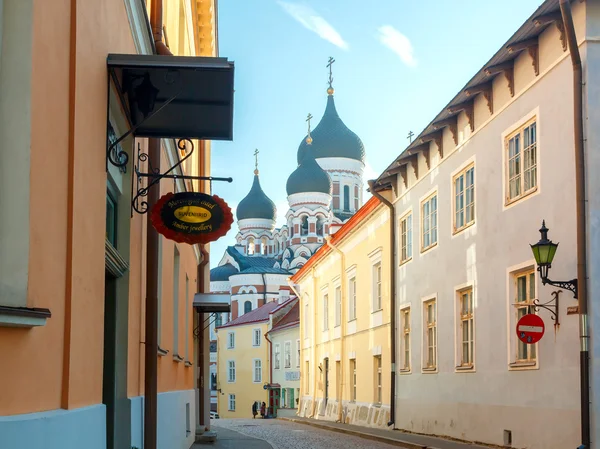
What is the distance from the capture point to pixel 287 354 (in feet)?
205

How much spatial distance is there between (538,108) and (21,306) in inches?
478

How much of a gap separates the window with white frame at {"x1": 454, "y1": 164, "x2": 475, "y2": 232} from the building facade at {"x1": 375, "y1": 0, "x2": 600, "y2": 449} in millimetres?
40

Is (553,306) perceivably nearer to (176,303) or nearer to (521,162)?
(521,162)

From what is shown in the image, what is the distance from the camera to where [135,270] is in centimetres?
920

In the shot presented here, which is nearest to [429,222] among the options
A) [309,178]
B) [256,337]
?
[256,337]

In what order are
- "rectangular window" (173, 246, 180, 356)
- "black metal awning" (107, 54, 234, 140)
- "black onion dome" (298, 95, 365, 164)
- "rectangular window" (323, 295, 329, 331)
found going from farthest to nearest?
"black onion dome" (298, 95, 365, 164) < "rectangular window" (323, 295, 329, 331) < "rectangular window" (173, 246, 180, 356) < "black metal awning" (107, 54, 234, 140)

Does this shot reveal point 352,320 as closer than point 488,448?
No

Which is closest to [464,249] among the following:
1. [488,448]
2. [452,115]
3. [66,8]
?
[452,115]

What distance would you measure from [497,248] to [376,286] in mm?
11373

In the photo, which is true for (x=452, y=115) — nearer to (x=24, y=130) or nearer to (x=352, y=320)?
(x=352, y=320)

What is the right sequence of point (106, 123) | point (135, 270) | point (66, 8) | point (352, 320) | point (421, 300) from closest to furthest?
point (66, 8), point (106, 123), point (135, 270), point (421, 300), point (352, 320)

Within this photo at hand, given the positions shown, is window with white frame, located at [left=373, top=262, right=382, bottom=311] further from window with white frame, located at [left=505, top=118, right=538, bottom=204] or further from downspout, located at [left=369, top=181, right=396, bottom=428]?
window with white frame, located at [left=505, top=118, right=538, bottom=204]

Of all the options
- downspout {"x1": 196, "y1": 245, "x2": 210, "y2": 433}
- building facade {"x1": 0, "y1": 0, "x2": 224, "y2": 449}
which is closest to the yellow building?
downspout {"x1": 196, "y1": 245, "x2": 210, "y2": 433}

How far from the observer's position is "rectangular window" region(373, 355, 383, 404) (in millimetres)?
27969
